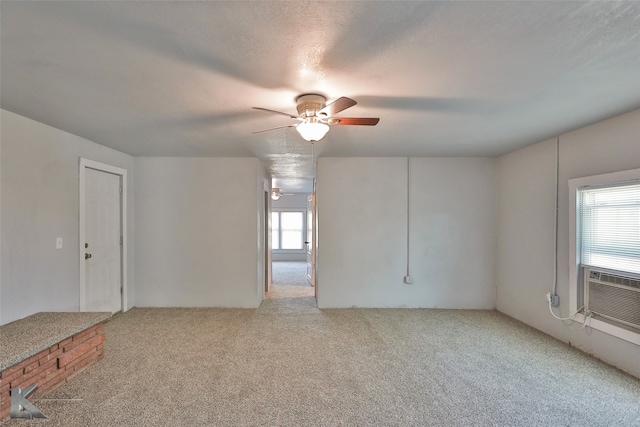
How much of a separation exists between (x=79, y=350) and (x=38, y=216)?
136cm

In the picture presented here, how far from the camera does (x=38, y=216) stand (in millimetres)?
2924

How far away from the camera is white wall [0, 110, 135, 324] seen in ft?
8.63

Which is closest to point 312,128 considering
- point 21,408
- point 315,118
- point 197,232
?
point 315,118

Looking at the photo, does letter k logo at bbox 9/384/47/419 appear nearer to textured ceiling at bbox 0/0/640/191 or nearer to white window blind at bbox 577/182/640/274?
textured ceiling at bbox 0/0/640/191

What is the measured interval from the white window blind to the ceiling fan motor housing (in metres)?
2.80

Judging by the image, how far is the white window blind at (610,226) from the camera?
263 centimetres

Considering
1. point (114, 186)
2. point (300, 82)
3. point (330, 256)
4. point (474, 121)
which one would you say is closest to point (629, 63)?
point (474, 121)

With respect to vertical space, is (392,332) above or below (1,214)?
below

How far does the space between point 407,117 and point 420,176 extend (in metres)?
2.04

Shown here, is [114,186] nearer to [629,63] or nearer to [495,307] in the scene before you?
[629,63]

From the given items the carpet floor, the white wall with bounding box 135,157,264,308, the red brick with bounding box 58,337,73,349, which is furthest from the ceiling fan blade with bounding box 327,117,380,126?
the carpet floor

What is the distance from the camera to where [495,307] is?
4.56 meters

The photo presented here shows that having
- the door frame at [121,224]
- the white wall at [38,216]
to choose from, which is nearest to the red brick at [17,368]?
the white wall at [38,216]

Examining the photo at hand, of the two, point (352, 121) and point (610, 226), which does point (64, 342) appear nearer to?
point (352, 121)
